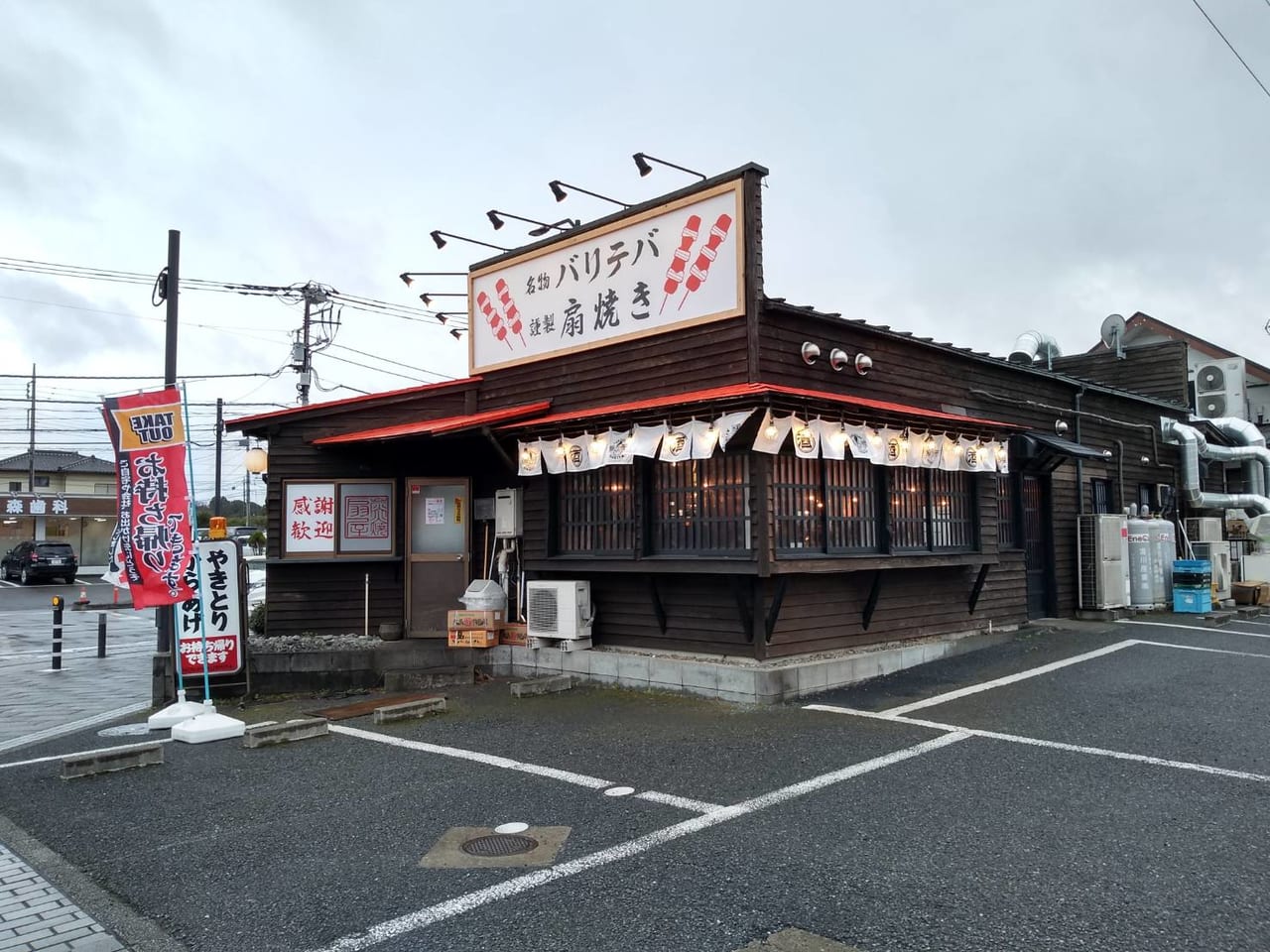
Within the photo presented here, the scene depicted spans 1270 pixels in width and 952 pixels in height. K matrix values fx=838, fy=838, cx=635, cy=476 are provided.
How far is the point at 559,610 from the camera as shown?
10.4 meters

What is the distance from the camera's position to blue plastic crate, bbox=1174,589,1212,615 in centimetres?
1416

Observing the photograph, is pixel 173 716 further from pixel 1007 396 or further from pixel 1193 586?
pixel 1193 586

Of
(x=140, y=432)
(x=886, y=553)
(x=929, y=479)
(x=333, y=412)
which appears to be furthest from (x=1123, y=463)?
(x=140, y=432)

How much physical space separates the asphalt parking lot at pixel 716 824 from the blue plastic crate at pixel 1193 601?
19.0 feet

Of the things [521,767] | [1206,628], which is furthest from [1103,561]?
[521,767]

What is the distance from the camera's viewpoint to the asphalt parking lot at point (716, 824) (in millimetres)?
3969

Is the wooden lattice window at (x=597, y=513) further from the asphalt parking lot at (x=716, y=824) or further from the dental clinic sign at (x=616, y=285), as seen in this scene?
the asphalt parking lot at (x=716, y=824)

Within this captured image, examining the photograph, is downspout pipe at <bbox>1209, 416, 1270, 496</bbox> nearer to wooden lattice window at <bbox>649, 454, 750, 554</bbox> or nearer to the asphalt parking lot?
the asphalt parking lot

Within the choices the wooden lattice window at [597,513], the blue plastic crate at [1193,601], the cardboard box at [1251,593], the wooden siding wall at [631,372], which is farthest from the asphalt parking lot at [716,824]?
the cardboard box at [1251,593]

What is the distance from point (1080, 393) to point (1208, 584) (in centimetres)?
383

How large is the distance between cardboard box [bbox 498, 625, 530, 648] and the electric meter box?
124cm

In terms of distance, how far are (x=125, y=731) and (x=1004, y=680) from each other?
9756 mm

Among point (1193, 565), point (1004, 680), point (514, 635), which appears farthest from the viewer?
point (1193, 565)

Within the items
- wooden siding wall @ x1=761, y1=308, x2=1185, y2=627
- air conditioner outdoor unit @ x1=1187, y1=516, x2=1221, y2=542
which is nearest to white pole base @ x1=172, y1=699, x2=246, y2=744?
wooden siding wall @ x1=761, y1=308, x2=1185, y2=627
